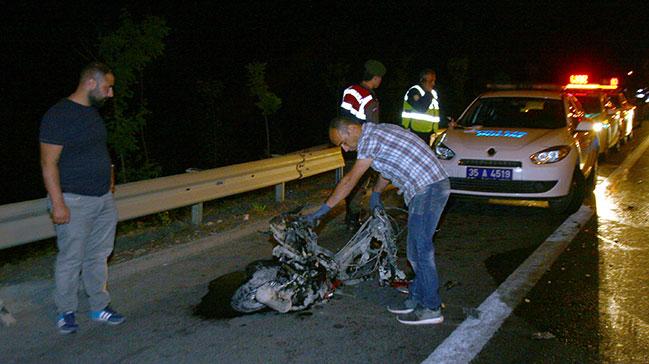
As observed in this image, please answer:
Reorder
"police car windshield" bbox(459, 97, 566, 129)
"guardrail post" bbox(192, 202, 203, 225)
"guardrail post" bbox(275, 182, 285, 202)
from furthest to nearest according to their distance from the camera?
"police car windshield" bbox(459, 97, 566, 129) < "guardrail post" bbox(275, 182, 285, 202) < "guardrail post" bbox(192, 202, 203, 225)

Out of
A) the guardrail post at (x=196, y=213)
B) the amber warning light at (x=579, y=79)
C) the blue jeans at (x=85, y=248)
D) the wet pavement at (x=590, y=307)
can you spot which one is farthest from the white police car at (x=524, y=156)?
the amber warning light at (x=579, y=79)

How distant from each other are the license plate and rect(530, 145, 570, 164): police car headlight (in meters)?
0.38

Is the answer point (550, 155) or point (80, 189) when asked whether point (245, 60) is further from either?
point (80, 189)

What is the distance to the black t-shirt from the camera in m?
4.19

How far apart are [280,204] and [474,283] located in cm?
369

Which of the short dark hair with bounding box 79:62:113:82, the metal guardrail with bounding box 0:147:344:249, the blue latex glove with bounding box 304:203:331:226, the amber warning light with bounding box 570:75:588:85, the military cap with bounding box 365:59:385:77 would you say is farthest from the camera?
the amber warning light with bounding box 570:75:588:85

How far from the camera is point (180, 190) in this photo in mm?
6891

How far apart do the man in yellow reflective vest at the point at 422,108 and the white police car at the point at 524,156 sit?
49cm

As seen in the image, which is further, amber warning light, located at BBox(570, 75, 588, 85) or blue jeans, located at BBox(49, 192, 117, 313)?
amber warning light, located at BBox(570, 75, 588, 85)

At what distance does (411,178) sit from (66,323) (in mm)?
2700

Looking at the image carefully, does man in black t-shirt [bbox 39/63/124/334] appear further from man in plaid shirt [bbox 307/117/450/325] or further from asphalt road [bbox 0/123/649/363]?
man in plaid shirt [bbox 307/117/450/325]

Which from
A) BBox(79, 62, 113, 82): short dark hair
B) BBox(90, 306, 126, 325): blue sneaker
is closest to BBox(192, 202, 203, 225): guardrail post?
BBox(90, 306, 126, 325): blue sneaker

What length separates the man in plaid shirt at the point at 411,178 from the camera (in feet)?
14.8

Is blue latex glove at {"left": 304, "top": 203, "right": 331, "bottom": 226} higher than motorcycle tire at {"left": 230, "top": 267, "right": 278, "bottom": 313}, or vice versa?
blue latex glove at {"left": 304, "top": 203, "right": 331, "bottom": 226}
